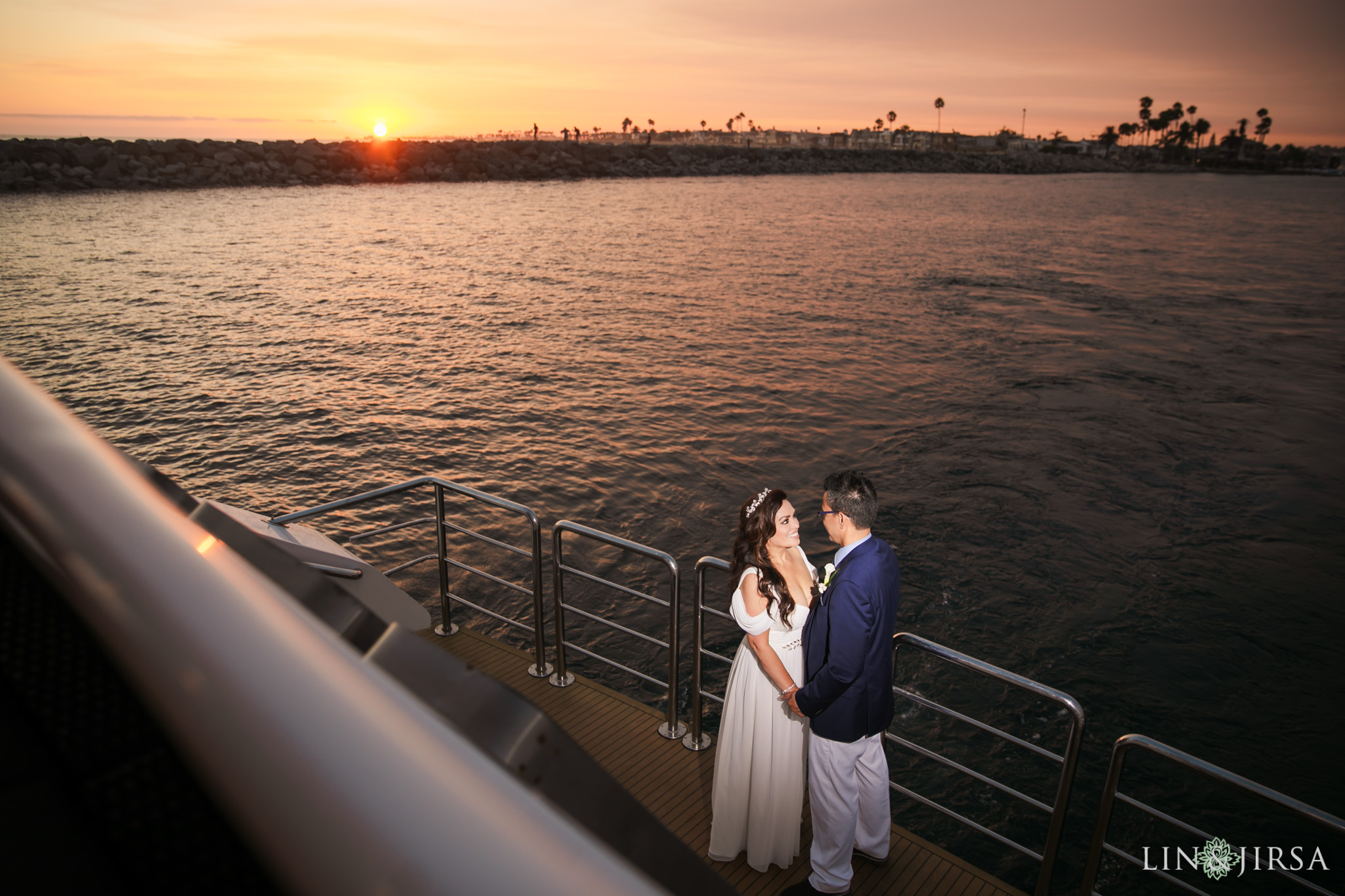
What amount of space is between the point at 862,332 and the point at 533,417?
1161cm

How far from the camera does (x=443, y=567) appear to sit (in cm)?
606

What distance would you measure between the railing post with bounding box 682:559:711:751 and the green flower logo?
482 centimetres

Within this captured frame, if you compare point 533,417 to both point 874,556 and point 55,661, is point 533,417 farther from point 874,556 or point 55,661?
point 55,661

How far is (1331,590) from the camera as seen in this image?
34.6 ft

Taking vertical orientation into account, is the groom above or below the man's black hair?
below

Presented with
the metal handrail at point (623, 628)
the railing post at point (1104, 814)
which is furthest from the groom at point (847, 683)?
the metal handrail at point (623, 628)

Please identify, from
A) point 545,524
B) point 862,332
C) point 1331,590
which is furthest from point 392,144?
point 1331,590

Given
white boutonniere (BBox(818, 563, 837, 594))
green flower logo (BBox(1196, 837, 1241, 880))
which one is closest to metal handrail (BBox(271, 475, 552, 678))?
white boutonniere (BBox(818, 563, 837, 594))

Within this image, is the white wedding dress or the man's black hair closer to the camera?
the man's black hair

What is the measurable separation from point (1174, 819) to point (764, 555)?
6.71ft

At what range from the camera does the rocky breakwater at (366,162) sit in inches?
1923

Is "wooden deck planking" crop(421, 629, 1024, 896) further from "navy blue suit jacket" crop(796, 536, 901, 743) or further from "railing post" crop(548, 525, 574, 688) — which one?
"navy blue suit jacket" crop(796, 536, 901, 743)

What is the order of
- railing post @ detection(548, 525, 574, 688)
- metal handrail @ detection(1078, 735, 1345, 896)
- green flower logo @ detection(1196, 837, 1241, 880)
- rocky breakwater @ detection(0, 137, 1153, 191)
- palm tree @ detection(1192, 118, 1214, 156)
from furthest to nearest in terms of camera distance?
palm tree @ detection(1192, 118, 1214, 156), rocky breakwater @ detection(0, 137, 1153, 191), green flower logo @ detection(1196, 837, 1241, 880), railing post @ detection(548, 525, 574, 688), metal handrail @ detection(1078, 735, 1345, 896)

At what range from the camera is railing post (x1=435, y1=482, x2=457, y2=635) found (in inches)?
226
